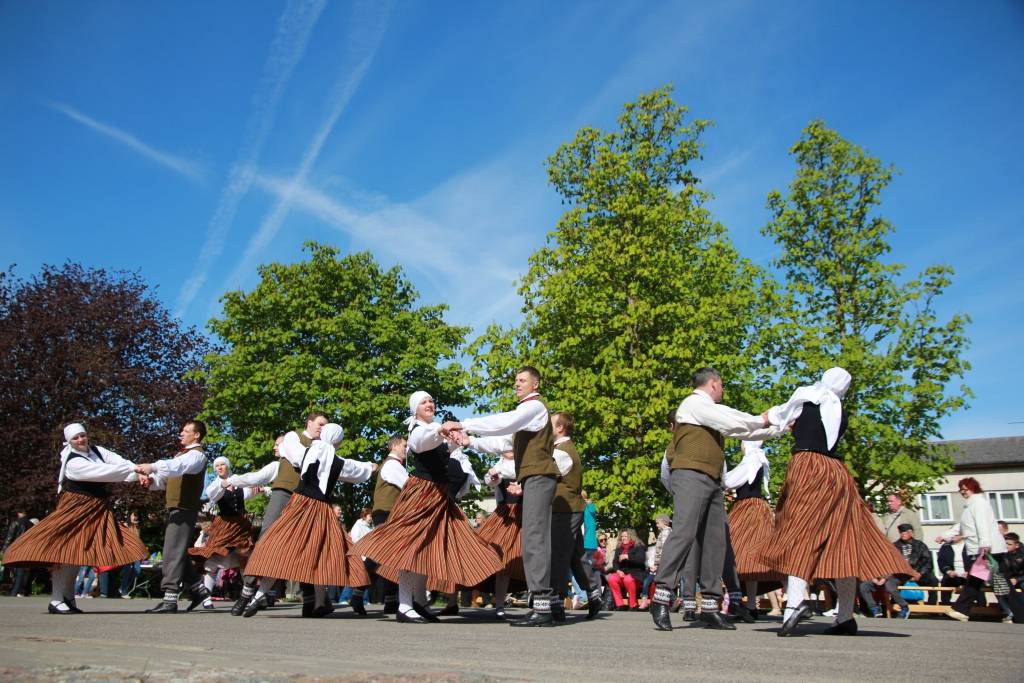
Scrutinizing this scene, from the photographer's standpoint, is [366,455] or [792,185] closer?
[792,185]

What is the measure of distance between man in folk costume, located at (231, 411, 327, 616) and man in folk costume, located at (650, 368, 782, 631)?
12.5 ft

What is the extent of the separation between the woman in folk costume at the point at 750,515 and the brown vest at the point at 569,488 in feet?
5.74

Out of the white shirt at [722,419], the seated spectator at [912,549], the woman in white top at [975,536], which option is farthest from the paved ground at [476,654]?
the seated spectator at [912,549]

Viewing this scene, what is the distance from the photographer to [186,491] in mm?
9203

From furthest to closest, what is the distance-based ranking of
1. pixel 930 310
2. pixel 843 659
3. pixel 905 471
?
pixel 930 310, pixel 905 471, pixel 843 659

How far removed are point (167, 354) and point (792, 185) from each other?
21.0m

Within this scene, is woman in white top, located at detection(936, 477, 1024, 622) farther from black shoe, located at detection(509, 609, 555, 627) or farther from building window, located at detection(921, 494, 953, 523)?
building window, located at detection(921, 494, 953, 523)

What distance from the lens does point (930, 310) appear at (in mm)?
23875

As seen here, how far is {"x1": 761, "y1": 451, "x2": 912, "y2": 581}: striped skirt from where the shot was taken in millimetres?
6293

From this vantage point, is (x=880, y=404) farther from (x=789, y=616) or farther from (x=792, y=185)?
(x=789, y=616)

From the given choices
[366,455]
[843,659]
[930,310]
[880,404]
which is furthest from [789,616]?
[366,455]

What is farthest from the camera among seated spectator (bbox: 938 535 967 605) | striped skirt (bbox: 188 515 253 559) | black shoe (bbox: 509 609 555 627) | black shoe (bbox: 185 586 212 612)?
seated spectator (bbox: 938 535 967 605)

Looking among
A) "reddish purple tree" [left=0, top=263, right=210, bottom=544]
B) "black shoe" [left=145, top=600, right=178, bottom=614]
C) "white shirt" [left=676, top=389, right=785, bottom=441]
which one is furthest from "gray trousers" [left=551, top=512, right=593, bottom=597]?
"reddish purple tree" [left=0, top=263, right=210, bottom=544]

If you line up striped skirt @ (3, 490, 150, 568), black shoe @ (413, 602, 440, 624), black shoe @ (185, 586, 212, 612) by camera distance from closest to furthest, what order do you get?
black shoe @ (413, 602, 440, 624) < striped skirt @ (3, 490, 150, 568) < black shoe @ (185, 586, 212, 612)
